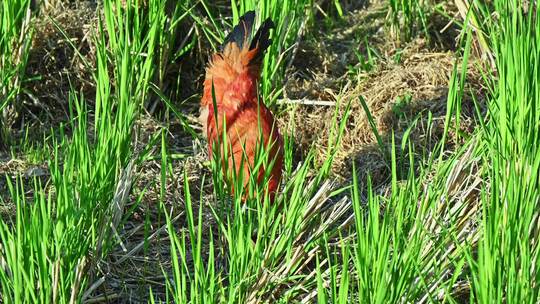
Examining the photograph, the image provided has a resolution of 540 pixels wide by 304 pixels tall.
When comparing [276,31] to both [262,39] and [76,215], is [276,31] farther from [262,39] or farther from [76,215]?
[76,215]

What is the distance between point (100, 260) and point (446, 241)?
3.35 feet

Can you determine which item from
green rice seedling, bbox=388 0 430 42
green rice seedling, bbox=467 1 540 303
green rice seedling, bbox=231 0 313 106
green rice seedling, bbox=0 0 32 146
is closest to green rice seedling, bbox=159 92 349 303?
green rice seedling, bbox=467 1 540 303

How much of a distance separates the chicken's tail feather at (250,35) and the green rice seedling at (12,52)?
810mm

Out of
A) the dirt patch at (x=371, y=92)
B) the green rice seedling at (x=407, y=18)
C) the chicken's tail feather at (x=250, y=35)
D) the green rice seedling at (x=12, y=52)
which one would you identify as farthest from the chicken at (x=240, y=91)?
the green rice seedling at (x=407, y=18)

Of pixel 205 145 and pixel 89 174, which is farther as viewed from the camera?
pixel 205 145

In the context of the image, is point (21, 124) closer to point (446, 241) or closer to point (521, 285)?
point (446, 241)

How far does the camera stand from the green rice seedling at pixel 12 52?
12.6 ft

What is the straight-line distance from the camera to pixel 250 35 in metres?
3.73

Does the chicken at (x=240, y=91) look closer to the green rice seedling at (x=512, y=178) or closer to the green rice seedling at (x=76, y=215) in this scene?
the green rice seedling at (x=76, y=215)

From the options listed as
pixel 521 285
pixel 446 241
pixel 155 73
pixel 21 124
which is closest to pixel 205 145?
pixel 155 73

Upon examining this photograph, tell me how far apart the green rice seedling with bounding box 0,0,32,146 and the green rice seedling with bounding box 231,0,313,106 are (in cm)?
81

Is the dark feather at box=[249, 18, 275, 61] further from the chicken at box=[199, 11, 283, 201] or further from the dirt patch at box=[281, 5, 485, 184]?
the dirt patch at box=[281, 5, 485, 184]

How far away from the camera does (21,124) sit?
4.23 meters

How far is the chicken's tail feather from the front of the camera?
372 centimetres
